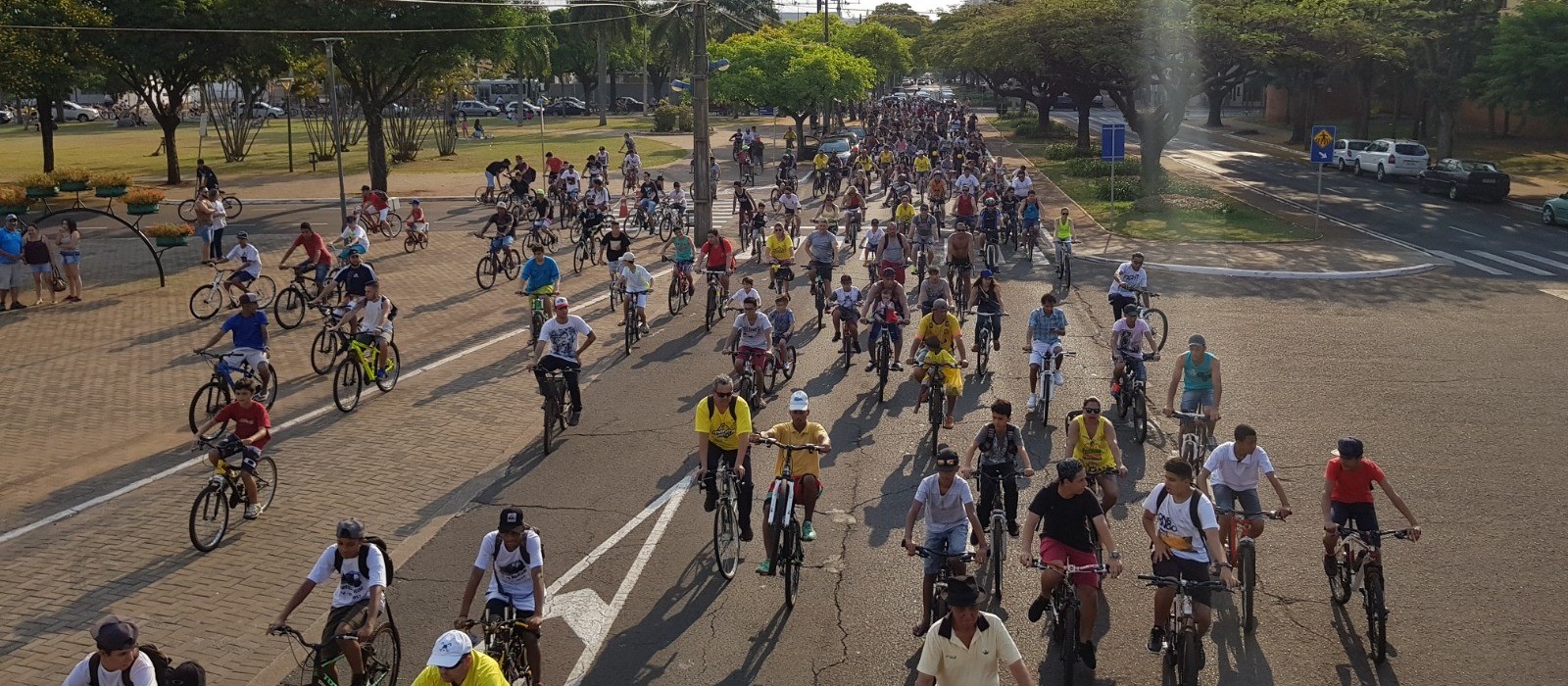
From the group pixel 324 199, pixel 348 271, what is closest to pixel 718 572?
pixel 348 271

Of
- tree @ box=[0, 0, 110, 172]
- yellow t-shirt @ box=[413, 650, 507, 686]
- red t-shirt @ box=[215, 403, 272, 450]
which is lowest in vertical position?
yellow t-shirt @ box=[413, 650, 507, 686]

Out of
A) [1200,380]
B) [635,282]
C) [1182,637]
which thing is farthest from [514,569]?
[635,282]

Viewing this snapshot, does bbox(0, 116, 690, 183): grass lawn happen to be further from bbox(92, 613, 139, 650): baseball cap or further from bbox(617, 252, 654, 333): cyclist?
bbox(92, 613, 139, 650): baseball cap

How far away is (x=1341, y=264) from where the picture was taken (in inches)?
1172

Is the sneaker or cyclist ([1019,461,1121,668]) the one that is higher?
cyclist ([1019,461,1121,668])

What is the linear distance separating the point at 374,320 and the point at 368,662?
9506 millimetres

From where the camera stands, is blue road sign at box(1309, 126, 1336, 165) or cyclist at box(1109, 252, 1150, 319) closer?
cyclist at box(1109, 252, 1150, 319)

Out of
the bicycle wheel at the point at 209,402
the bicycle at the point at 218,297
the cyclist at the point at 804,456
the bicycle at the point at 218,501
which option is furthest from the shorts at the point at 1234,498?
the bicycle at the point at 218,297

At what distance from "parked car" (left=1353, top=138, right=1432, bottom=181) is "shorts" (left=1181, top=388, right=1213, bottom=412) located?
40967 millimetres

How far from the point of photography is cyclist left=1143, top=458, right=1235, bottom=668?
8.65 meters

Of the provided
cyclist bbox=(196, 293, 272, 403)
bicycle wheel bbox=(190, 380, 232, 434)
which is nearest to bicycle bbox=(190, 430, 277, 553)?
cyclist bbox=(196, 293, 272, 403)

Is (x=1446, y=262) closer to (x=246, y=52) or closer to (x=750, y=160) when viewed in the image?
(x=750, y=160)

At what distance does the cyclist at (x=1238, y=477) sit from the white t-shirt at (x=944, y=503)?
2169mm

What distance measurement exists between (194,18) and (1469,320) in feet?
128
